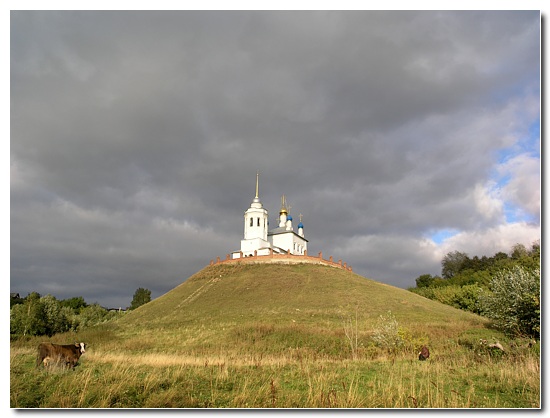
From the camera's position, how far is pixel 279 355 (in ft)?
84.7

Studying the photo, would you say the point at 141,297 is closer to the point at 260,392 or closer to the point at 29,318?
the point at 29,318

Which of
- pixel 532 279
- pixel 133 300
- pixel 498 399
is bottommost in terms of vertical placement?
pixel 133 300

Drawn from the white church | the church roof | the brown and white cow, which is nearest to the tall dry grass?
the brown and white cow

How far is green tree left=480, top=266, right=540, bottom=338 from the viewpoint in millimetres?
25812

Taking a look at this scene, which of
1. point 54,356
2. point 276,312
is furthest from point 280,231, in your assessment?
point 54,356

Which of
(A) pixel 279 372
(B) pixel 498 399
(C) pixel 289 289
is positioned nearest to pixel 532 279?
(B) pixel 498 399

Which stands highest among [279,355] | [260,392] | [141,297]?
[260,392]

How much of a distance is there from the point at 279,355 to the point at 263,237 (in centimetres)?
8345

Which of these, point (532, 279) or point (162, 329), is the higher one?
point (532, 279)

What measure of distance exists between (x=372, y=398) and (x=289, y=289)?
63.5 meters

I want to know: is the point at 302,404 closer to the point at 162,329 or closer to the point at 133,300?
the point at 162,329

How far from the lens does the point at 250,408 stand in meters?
9.98

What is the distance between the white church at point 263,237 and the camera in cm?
10631

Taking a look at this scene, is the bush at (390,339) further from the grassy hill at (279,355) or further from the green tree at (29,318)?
the green tree at (29,318)
